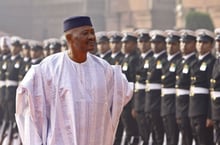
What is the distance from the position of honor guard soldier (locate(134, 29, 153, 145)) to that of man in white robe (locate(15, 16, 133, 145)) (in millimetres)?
4634

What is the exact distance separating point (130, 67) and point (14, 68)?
8.88ft

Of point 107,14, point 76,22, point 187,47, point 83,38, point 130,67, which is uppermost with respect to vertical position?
point 76,22

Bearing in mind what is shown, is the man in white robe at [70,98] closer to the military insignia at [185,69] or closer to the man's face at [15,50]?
the military insignia at [185,69]

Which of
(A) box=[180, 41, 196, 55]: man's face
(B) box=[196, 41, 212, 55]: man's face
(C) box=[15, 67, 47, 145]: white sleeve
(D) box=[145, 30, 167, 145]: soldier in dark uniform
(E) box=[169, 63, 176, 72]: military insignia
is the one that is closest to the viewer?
(C) box=[15, 67, 47, 145]: white sleeve

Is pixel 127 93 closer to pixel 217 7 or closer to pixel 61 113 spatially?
pixel 61 113

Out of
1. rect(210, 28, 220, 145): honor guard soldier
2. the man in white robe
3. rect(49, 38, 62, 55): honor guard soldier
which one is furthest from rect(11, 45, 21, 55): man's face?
the man in white robe

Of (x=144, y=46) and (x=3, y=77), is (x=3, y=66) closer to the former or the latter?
(x=3, y=77)

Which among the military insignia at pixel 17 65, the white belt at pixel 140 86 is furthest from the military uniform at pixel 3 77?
the white belt at pixel 140 86

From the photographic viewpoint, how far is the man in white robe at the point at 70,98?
503 centimetres

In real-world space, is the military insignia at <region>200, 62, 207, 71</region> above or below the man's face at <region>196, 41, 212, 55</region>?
below

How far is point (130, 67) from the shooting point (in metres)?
10.1

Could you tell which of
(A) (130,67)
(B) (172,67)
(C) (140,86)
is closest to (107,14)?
(A) (130,67)

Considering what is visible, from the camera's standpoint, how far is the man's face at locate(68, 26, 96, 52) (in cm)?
516

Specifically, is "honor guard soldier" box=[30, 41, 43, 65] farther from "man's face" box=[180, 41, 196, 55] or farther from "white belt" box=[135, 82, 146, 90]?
"man's face" box=[180, 41, 196, 55]
